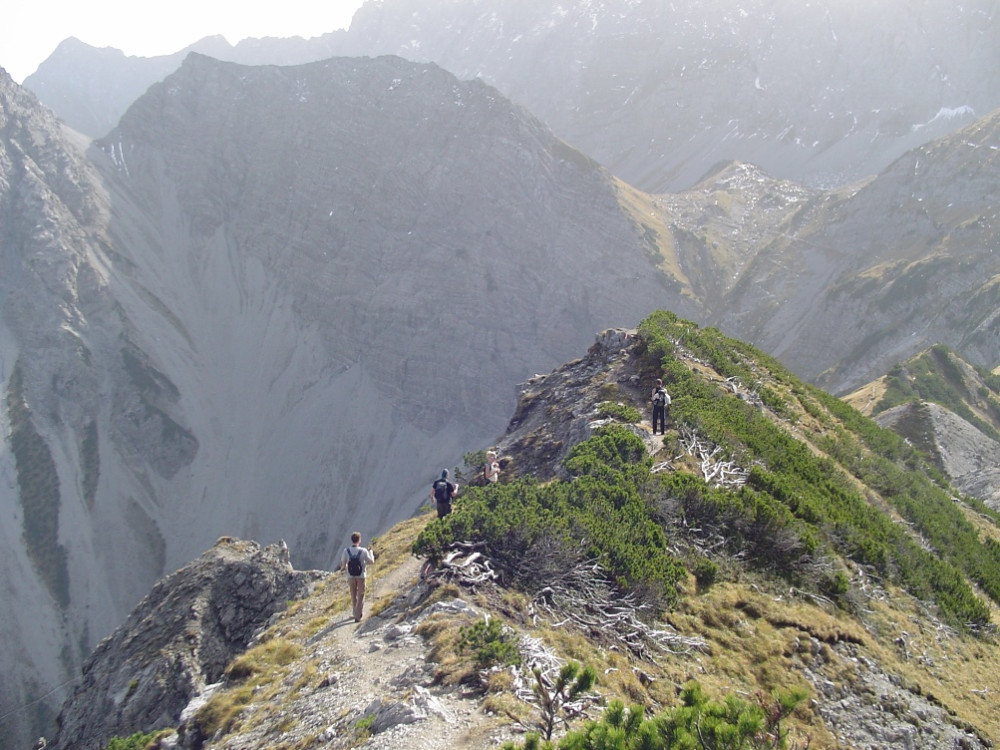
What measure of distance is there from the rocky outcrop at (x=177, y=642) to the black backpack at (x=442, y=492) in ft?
25.4

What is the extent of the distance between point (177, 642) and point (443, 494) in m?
10.4

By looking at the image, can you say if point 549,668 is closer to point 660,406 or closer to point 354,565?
point 354,565

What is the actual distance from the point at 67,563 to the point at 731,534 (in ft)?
264

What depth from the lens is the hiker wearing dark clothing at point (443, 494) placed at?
60.0 feet

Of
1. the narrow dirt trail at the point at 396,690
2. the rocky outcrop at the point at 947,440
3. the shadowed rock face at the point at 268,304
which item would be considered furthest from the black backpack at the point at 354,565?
the shadowed rock face at the point at 268,304

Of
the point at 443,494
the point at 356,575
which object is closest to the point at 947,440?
the point at 443,494

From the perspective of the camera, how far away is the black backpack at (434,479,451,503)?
18.3 m

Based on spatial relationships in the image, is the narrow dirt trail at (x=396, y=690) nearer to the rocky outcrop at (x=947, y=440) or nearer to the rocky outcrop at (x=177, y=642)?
the rocky outcrop at (x=177, y=642)

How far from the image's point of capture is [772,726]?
830 centimetres

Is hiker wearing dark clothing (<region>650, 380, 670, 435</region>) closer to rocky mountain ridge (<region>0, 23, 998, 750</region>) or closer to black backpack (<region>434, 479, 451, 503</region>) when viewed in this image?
black backpack (<region>434, 479, 451, 503</region>)

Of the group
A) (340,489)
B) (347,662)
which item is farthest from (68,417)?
(347,662)

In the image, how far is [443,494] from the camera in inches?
723

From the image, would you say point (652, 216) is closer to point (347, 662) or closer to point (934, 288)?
point (934, 288)

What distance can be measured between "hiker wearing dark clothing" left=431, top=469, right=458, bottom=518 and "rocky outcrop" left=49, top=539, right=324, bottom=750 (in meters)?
7.56
